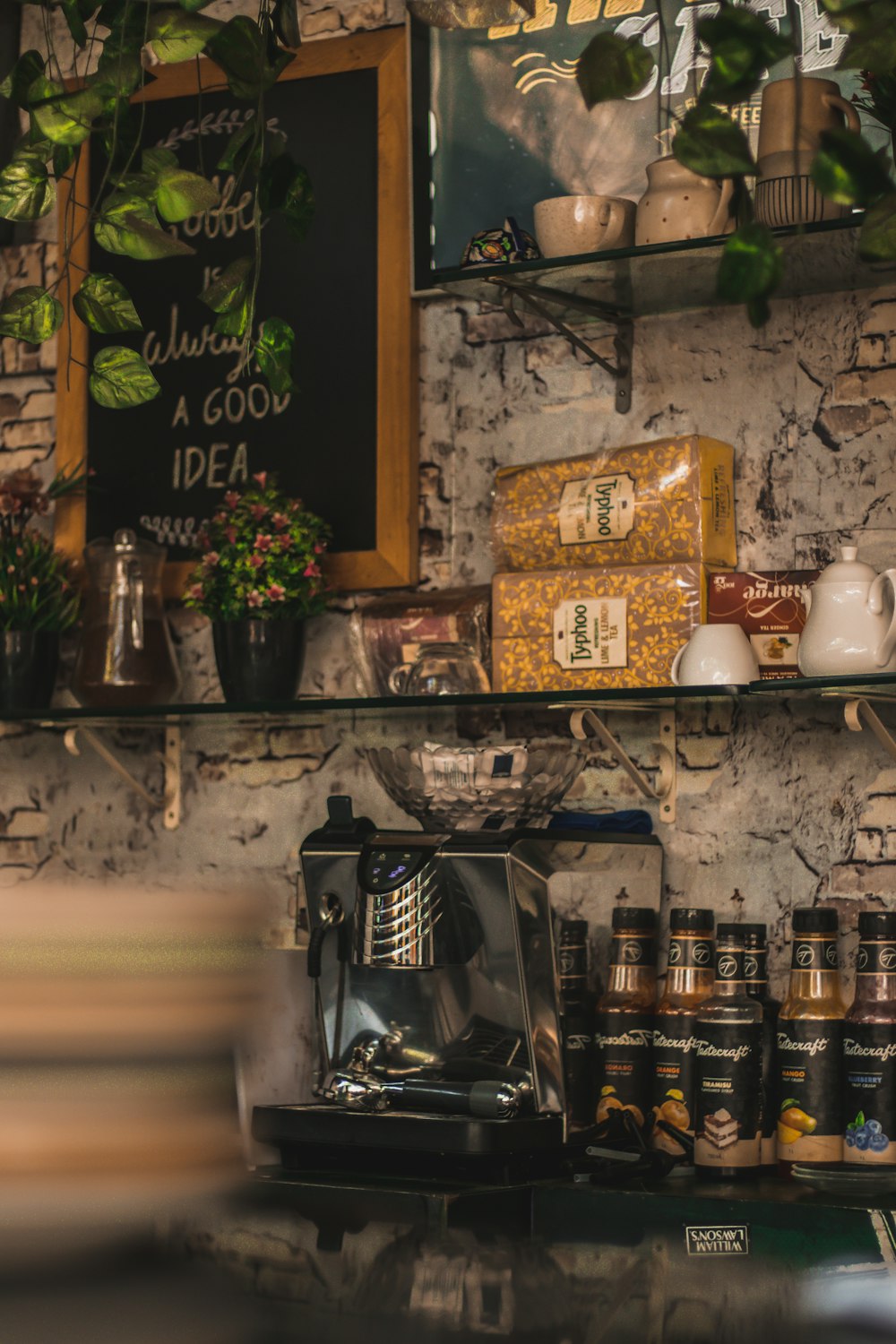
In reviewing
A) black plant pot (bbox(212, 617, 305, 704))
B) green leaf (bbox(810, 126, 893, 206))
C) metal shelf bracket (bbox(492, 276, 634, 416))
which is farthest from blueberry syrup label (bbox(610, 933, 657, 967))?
green leaf (bbox(810, 126, 893, 206))

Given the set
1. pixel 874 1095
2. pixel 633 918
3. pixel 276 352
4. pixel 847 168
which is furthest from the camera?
pixel 633 918

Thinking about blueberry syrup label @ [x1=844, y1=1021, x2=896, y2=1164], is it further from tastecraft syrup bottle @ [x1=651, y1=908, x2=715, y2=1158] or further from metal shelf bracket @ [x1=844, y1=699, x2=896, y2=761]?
metal shelf bracket @ [x1=844, y1=699, x2=896, y2=761]

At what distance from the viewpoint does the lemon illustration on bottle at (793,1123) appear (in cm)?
195

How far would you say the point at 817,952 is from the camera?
196cm

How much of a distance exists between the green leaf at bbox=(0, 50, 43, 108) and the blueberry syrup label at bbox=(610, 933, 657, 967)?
1.47m

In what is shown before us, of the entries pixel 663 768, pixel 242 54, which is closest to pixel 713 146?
pixel 242 54

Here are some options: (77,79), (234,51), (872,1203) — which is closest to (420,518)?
(77,79)

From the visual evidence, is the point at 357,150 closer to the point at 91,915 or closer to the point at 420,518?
the point at 420,518

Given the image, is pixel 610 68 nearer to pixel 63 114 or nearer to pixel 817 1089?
pixel 63 114

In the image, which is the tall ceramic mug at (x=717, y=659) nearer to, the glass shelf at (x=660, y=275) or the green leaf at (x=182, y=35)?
Result: the glass shelf at (x=660, y=275)

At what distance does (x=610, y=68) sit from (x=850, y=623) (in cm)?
123

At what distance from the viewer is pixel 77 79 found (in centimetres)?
278

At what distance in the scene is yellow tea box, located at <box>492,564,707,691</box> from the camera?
2104mm

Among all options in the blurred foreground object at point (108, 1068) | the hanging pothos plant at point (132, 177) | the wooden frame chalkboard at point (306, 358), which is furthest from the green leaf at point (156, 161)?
the wooden frame chalkboard at point (306, 358)
